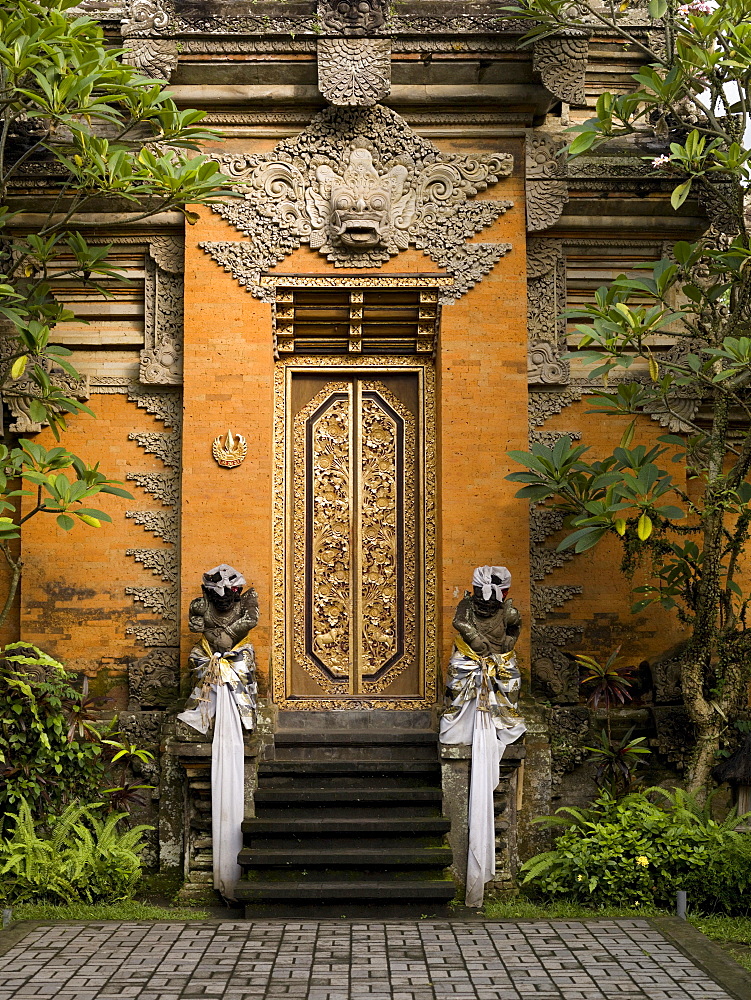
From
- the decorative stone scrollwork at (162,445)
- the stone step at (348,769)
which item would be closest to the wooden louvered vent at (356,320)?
the decorative stone scrollwork at (162,445)

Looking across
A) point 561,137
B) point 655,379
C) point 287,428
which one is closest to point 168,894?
point 287,428

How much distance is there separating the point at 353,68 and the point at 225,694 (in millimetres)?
4850

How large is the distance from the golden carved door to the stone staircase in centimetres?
57

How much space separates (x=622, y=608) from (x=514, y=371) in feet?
6.97

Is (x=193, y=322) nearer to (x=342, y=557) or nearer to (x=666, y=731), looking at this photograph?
(x=342, y=557)

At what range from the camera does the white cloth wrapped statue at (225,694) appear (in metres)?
7.83

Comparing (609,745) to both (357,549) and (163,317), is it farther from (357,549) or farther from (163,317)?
(163,317)

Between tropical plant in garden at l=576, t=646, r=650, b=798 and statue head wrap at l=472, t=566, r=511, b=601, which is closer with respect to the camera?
statue head wrap at l=472, t=566, r=511, b=601

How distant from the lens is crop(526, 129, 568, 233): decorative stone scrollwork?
29.2 feet

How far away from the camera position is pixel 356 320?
353 inches

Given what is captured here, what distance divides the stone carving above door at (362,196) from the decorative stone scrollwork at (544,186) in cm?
21

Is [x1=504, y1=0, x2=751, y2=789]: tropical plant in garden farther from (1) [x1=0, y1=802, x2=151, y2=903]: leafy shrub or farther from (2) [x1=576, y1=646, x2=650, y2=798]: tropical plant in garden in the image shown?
(1) [x1=0, y1=802, x2=151, y2=903]: leafy shrub

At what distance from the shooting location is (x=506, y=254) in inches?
346

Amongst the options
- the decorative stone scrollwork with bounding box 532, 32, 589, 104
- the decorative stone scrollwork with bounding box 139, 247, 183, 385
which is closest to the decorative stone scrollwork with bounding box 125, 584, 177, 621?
the decorative stone scrollwork with bounding box 139, 247, 183, 385
